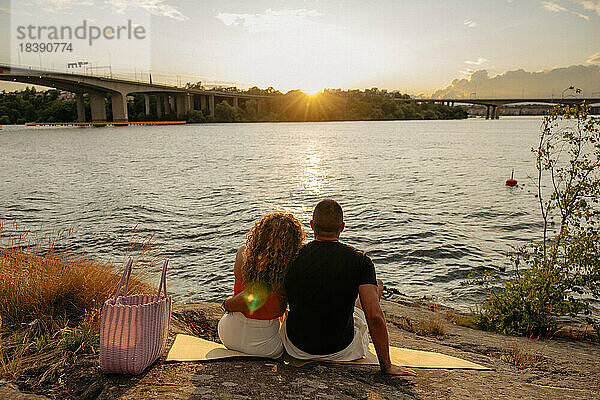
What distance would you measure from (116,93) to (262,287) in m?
95.7

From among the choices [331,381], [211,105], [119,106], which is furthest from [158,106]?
[331,381]

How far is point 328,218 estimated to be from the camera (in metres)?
4.15

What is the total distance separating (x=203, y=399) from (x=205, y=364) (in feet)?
2.64

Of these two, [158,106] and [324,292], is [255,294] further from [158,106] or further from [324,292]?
[158,106]

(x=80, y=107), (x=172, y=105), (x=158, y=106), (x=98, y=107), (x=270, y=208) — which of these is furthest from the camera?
(x=172, y=105)

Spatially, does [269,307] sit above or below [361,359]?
above

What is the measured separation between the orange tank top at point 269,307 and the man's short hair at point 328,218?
0.84 m

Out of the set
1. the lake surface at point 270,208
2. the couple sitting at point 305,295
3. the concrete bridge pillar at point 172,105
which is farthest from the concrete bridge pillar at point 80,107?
the couple sitting at point 305,295

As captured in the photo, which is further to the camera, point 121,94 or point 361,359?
point 121,94

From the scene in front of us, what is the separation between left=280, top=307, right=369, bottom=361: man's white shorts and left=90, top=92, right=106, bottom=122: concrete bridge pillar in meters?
102

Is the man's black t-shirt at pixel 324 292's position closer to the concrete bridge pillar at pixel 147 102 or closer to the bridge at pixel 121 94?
the bridge at pixel 121 94

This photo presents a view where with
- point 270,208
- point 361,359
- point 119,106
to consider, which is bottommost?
point 270,208

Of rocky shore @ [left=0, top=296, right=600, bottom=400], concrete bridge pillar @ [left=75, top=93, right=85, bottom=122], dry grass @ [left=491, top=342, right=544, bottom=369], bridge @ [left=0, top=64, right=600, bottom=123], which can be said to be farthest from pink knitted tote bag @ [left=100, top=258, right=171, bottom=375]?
concrete bridge pillar @ [left=75, top=93, right=85, bottom=122]

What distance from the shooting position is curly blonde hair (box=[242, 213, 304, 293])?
4.25 m
